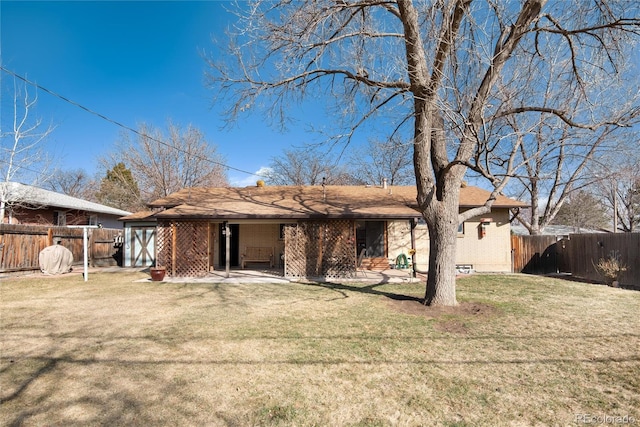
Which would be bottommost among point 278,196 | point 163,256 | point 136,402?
point 136,402

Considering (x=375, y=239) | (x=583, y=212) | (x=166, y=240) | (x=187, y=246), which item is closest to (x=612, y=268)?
(x=375, y=239)

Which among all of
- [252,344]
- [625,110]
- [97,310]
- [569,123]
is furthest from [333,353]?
[625,110]

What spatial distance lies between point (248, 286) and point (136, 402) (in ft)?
22.2

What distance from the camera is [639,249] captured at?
34.0 ft

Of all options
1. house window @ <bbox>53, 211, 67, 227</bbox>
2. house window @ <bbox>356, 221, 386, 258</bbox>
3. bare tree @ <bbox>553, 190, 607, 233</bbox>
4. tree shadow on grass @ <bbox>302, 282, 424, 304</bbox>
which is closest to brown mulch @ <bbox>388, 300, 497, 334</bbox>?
tree shadow on grass @ <bbox>302, 282, 424, 304</bbox>

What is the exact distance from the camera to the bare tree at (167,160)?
85.9 feet

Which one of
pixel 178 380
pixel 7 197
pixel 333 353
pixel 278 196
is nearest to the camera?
pixel 178 380

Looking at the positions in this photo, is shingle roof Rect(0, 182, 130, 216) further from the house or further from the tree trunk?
the tree trunk

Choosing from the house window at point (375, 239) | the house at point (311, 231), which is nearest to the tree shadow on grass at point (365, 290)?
the house at point (311, 231)

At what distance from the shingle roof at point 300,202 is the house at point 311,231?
0.04 m

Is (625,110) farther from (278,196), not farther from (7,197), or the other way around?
(7,197)

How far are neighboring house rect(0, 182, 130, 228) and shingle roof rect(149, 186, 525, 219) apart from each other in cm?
852

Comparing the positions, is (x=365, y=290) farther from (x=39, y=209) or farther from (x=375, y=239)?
(x=39, y=209)

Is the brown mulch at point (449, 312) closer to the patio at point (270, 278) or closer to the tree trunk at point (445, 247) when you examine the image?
the tree trunk at point (445, 247)
